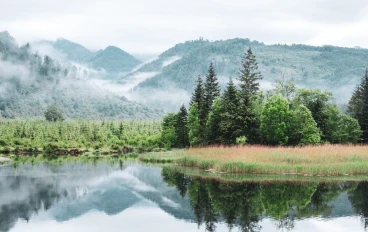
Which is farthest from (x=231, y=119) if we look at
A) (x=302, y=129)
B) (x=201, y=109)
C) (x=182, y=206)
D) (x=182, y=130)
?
(x=182, y=206)

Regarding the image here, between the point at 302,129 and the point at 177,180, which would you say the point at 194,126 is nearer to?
the point at 302,129

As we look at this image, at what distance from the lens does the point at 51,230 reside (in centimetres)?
2412

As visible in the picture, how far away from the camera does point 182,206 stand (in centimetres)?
2956

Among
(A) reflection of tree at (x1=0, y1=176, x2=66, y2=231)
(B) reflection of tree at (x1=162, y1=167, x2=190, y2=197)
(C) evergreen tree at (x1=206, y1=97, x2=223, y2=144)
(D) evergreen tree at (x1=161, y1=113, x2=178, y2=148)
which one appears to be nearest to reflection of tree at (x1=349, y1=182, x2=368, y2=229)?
(B) reflection of tree at (x1=162, y1=167, x2=190, y2=197)

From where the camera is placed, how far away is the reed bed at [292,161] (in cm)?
4212

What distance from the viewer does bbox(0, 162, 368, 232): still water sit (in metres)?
24.1

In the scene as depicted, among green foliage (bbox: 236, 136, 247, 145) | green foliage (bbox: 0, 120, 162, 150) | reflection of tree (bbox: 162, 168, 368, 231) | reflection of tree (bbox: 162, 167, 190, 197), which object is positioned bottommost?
green foliage (bbox: 0, 120, 162, 150)

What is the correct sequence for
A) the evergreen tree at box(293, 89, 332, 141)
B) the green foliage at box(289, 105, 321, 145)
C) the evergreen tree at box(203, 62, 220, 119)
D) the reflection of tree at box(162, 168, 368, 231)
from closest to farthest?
the reflection of tree at box(162, 168, 368, 231), the green foliage at box(289, 105, 321, 145), the evergreen tree at box(293, 89, 332, 141), the evergreen tree at box(203, 62, 220, 119)

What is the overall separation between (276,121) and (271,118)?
80cm

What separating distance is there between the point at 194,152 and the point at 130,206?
25.7 m

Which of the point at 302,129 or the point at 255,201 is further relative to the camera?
the point at 302,129

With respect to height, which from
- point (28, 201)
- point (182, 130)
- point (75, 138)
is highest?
point (28, 201)

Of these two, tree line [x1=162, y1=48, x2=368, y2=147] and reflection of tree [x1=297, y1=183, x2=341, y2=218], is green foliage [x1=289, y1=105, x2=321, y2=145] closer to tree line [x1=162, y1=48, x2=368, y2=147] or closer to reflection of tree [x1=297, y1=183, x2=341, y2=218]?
tree line [x1=162, y1=48, x2=368, y2=147]

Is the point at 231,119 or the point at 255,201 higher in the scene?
the point at 231,119
